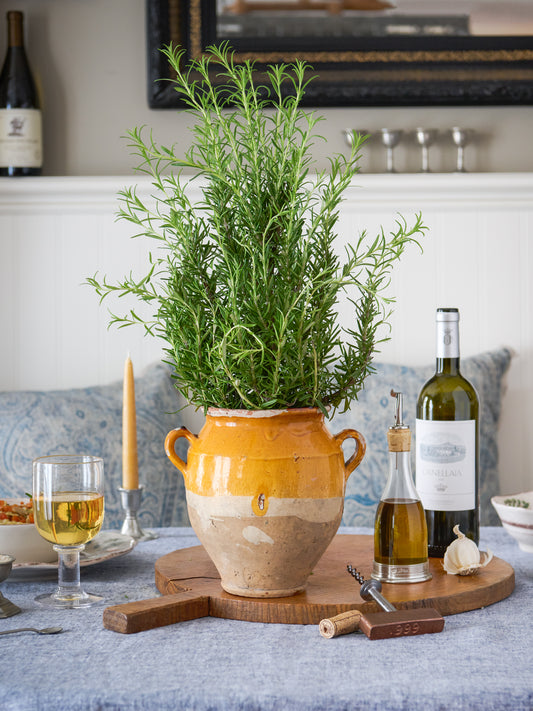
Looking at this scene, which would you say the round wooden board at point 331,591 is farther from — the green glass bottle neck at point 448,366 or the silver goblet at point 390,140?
the silver goblet at point 390,140

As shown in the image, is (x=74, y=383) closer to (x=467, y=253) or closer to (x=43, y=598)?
(x=467, y=253)

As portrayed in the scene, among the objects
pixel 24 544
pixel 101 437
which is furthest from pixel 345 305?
pixel 24 544

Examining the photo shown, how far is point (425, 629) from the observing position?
79 cm

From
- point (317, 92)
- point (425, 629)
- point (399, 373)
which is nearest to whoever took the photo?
point (425, 629)

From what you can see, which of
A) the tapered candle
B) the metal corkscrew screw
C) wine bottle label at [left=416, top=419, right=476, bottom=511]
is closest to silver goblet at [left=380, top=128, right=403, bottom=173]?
the tapered candle

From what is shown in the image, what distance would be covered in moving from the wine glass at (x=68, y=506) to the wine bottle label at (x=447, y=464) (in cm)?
39

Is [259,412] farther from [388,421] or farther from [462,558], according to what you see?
[388,421]

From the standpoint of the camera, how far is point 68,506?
0.90 meters

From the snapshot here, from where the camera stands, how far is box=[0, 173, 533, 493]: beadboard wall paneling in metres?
2.21

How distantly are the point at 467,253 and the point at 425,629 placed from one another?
159cm

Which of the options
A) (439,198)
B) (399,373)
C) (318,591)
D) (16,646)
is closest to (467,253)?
(439,198)

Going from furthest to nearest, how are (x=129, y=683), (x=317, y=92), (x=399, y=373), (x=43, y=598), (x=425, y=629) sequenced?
(x=317, y=92) → (x=399, y=373) → (x=43, y=598) → (x=425, y=629) → (x=129, y=683)

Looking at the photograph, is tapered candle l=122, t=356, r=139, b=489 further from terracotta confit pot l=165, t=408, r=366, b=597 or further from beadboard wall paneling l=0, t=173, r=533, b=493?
beadboard wall paneling l=0, t=173, r=533, b=493

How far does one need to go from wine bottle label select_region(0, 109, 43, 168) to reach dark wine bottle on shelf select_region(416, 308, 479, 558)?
4.93 ft
